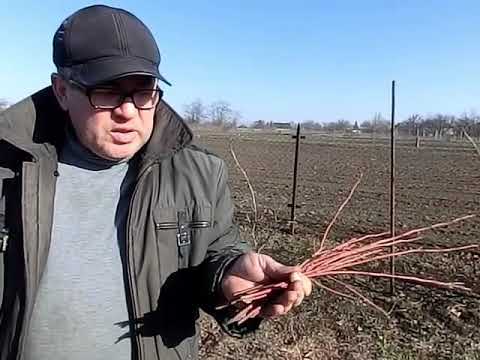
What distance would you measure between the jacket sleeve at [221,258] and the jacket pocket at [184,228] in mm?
53

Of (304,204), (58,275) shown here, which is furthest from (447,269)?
(58,275)

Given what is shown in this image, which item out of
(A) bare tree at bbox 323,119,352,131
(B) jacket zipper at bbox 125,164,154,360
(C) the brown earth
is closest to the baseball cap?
(B) jacket zipper at bbox 125,164,154,360

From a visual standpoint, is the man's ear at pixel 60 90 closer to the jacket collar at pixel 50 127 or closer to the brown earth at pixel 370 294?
the jacket collar at pixel 50 127

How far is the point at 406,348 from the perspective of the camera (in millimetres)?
4809

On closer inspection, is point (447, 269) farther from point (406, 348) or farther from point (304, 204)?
point (304, 204)

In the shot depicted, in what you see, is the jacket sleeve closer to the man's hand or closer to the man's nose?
the man's hand

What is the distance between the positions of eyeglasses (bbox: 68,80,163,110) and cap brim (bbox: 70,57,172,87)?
0.07ft

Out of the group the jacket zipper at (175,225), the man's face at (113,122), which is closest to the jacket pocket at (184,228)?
the jacket zipper at (175,225)

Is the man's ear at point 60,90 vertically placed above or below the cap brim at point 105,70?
below

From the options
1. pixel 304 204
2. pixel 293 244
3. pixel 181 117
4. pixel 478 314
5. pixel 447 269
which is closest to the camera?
pixel 181 117

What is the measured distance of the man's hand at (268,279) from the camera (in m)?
1.50

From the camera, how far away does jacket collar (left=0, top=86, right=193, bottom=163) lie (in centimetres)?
162

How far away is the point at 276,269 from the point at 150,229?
38 centimetres

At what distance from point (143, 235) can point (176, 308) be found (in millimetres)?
255
